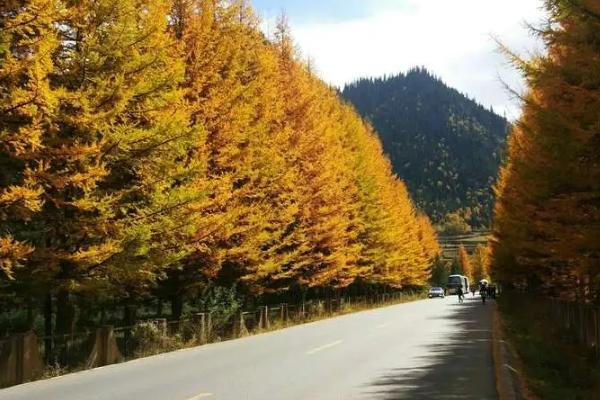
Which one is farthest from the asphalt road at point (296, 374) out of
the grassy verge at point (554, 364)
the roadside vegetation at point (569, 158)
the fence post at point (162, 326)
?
the roadside vegetation at point (569, 158)

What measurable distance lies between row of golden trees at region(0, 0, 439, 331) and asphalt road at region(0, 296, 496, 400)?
2178mm

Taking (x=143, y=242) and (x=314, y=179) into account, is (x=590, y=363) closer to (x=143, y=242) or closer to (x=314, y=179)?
(x=143, y=242)

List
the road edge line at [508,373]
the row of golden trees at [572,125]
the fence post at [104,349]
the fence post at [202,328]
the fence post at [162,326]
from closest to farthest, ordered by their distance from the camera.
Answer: the road edge line at [508,373], the row of golden trees at [572,125], the fence post at [104,349], the fence post at [162,326], the fence post at [202,328]

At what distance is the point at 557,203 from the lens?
13102 millimetres

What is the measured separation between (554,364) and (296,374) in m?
5.88

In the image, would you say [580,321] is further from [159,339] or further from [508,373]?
[159,339]

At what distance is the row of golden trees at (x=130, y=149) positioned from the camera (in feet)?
38.5

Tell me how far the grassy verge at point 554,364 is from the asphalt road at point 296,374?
827mm

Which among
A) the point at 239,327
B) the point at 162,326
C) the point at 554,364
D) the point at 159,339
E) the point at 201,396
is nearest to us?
the point at 201,396

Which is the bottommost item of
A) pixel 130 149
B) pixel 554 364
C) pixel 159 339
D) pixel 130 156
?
pixel 554 364

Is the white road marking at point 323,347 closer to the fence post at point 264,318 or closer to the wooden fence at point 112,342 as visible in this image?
the wooden fence at point 112,342

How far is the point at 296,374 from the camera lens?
1155cm

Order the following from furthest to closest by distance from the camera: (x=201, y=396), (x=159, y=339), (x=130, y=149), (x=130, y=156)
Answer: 1. (x=159, y=339)
2. (x=130, y=156)
3. (x=130, y=149)
4. (x=201, y=396)

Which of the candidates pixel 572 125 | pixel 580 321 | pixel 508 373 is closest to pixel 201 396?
pixel 508 373
